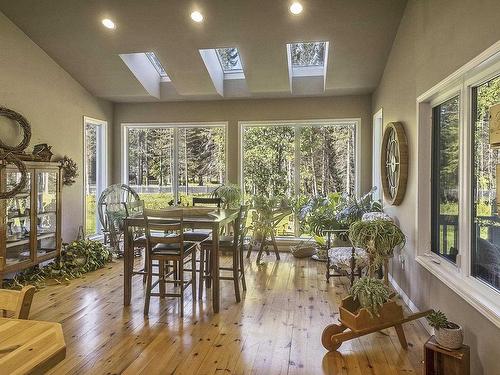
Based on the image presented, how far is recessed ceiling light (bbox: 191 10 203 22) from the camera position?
4421 mm

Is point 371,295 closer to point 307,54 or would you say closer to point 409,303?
point 409,303

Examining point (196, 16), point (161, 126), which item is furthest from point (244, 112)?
Result: point (196, 16)

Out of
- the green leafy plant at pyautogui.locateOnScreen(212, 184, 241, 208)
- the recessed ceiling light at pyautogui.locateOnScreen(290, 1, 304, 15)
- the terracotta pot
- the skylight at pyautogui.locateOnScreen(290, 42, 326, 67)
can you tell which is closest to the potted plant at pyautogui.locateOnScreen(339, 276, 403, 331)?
the terracotta pot

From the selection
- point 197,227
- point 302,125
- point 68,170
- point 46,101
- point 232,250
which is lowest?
point 232,250

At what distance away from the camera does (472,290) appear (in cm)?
243

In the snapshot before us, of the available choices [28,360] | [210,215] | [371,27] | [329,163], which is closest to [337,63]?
[371,27]

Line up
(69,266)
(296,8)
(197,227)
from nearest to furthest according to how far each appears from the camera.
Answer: (197,227) < (296,8) < (69,266)

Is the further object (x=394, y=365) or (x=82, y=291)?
(x=82, y=291)

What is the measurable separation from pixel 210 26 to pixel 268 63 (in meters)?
1.08

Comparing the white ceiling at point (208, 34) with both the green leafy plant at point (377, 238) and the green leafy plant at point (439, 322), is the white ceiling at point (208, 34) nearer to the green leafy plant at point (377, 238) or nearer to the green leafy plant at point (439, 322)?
the green leafy plant at point (377, 238)

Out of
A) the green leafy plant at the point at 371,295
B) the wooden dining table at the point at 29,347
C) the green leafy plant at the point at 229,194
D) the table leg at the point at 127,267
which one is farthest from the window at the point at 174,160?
the wooden dining table at the point at 29,347

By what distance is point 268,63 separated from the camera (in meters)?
5.40

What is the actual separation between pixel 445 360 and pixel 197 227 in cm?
229

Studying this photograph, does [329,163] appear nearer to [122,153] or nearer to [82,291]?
[122,153]
